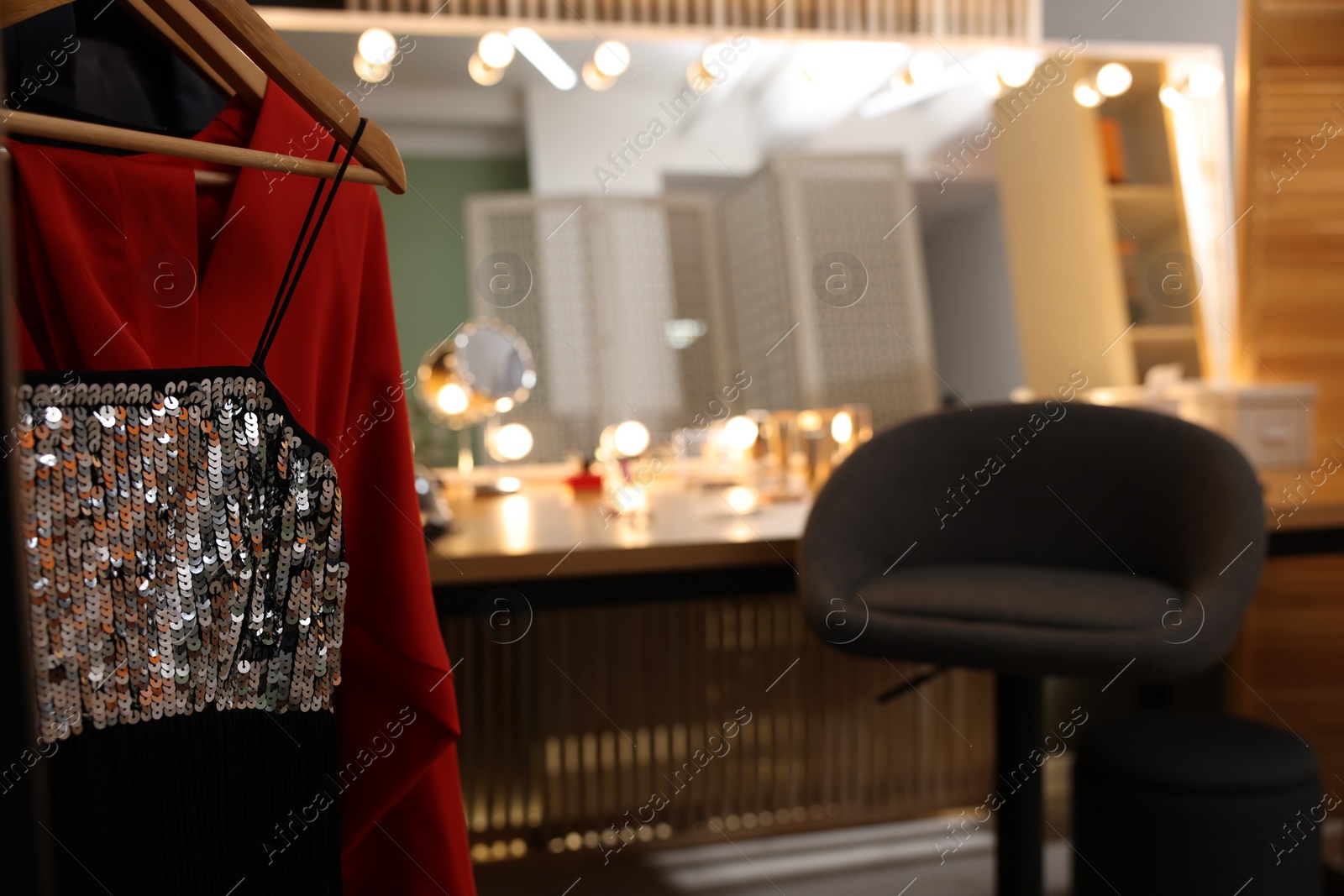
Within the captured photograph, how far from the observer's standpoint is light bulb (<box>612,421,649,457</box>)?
7.13 feet

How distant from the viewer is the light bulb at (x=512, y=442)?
215 centimetres

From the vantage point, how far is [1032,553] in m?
1.45

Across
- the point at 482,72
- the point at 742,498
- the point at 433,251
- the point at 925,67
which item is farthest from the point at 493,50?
the point at 742,498

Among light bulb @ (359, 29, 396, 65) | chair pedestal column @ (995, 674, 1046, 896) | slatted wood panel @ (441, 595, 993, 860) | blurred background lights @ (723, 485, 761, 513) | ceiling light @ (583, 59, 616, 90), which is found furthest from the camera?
ceiling light @ (583, 59, 616, 90)

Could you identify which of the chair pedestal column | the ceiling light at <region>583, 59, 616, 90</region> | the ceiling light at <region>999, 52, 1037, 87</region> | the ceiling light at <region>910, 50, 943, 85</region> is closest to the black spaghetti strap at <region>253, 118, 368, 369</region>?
the chair pedestal column

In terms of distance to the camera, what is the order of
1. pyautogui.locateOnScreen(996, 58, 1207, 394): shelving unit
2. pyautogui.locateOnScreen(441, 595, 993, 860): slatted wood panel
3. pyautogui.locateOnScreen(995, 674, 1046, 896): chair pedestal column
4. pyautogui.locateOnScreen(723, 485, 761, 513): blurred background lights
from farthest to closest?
pyautogui.locateOnScreen(996, 58, 1207, 394): shelving unit → pyautogui.locateOnScreen(441, 595, 993, 860): slatted wood panel → pyautogui.locateOnScreen(723, 485, 761, 513): blurred background lights → pyautogui.locateOnScreen(995, 674, 1046, 896): chair pedestal column

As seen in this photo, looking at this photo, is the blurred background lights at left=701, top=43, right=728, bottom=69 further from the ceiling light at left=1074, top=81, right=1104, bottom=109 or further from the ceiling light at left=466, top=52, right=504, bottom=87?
the ceiling light at left=1074, top=81, right=1104, bottom=109

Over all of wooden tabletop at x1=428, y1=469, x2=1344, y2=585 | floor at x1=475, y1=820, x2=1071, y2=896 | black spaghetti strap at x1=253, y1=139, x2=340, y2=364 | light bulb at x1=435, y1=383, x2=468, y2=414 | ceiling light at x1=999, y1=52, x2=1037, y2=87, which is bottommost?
floor at x1=475, y1=820, x2=1071, y2=896

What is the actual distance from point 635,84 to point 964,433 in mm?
1247

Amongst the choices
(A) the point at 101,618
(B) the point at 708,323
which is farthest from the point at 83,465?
(B) the point at 708,323

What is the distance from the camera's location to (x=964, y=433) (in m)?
1.46

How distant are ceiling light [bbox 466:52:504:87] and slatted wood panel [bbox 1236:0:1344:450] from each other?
5.49ft

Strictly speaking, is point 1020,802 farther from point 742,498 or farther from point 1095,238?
point 1095,238

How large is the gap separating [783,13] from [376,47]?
96 centimetres
